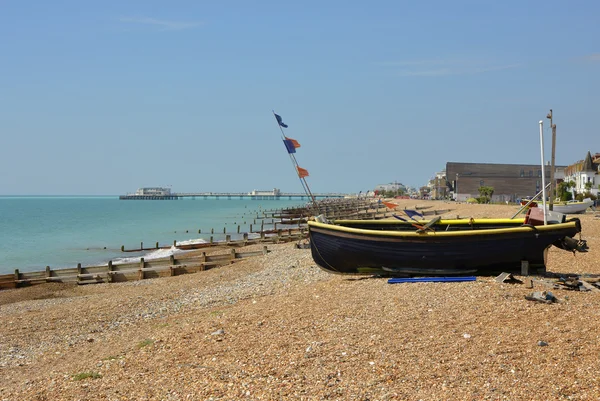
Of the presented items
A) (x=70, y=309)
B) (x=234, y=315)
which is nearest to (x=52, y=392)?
(x=234, y=315)

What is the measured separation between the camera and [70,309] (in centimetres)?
1730

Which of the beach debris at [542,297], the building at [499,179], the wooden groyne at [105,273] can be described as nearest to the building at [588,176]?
the building at [499,179]

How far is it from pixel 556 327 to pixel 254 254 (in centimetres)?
1959

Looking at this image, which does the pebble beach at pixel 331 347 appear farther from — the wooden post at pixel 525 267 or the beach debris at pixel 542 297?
the wooden post at pixel 525 267

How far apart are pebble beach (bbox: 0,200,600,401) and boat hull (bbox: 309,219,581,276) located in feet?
2.34

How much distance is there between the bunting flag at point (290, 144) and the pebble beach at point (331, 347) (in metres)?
5.31

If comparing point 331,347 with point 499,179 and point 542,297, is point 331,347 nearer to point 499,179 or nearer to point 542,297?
point 542,297

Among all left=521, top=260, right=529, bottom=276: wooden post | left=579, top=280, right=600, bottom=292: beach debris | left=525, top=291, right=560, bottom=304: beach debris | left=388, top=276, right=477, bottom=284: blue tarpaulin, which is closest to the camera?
left=525, top=291, right=560, bottom=304: beach debris

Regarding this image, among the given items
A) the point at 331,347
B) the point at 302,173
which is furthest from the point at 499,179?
the point at 331,347

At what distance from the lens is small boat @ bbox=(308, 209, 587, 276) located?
14.0 meters

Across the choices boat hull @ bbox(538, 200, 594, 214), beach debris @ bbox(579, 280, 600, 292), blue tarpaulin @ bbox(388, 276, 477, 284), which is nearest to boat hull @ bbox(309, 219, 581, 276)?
blue tarpaulin @ bbox(388, 276, 477, 284)

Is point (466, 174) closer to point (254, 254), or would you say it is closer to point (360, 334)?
point (254, 254)

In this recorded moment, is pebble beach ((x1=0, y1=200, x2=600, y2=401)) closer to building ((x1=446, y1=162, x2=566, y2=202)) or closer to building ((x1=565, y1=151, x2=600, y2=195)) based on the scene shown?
building ((x1=565, y1=151, x2=600, y2=195))

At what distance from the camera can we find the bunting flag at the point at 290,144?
19.2 meters
